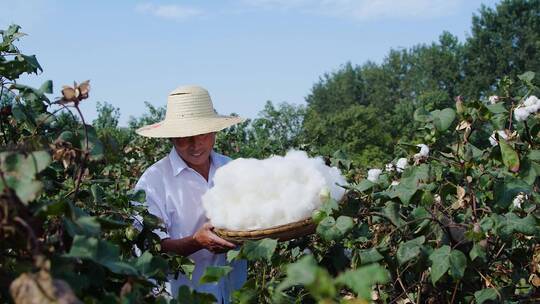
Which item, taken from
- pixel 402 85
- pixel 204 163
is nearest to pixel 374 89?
pixel 402 85

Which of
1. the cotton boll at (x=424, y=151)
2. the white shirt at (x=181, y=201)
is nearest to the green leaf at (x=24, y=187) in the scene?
the cotton boll at (x=424, y=151)

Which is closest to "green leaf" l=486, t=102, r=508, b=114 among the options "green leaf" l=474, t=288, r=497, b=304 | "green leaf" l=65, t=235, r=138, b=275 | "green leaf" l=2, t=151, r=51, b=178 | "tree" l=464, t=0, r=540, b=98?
"green leaf" l=474, t=288, r=497, b=304

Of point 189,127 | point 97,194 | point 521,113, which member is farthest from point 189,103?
point 521,113

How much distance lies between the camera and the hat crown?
3381 mm

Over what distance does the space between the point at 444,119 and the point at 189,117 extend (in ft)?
3.89

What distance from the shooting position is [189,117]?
3.35m

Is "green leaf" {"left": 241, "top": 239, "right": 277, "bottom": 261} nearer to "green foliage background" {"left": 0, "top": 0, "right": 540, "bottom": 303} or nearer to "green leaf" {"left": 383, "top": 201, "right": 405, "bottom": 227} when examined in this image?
"green foliage background" {"left": 0, "top": 0, "right": 540, "bottom": 303}

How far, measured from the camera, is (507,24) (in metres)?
43.8

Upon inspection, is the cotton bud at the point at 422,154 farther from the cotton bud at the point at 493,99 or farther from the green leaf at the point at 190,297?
the green leaf at the point at 190,297

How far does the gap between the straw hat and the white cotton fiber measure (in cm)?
66

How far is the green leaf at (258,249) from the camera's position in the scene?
2266mm

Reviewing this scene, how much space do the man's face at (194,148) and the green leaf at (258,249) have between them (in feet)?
3.33

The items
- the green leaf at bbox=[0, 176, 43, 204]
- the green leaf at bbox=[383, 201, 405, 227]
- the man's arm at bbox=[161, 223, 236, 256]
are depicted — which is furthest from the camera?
the man's arm at bbox=[161, 223, 236, 256]

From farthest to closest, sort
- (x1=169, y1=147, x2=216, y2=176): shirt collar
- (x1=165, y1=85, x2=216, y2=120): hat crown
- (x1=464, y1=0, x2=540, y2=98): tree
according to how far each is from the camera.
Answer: (x1=464, y1=0, x2=540, y2=98): tree
(x1=165, y1=85, x2=216, y2=120): hat crown
(x1=169, y1=147, x2=216, y2=176): shirt collar
